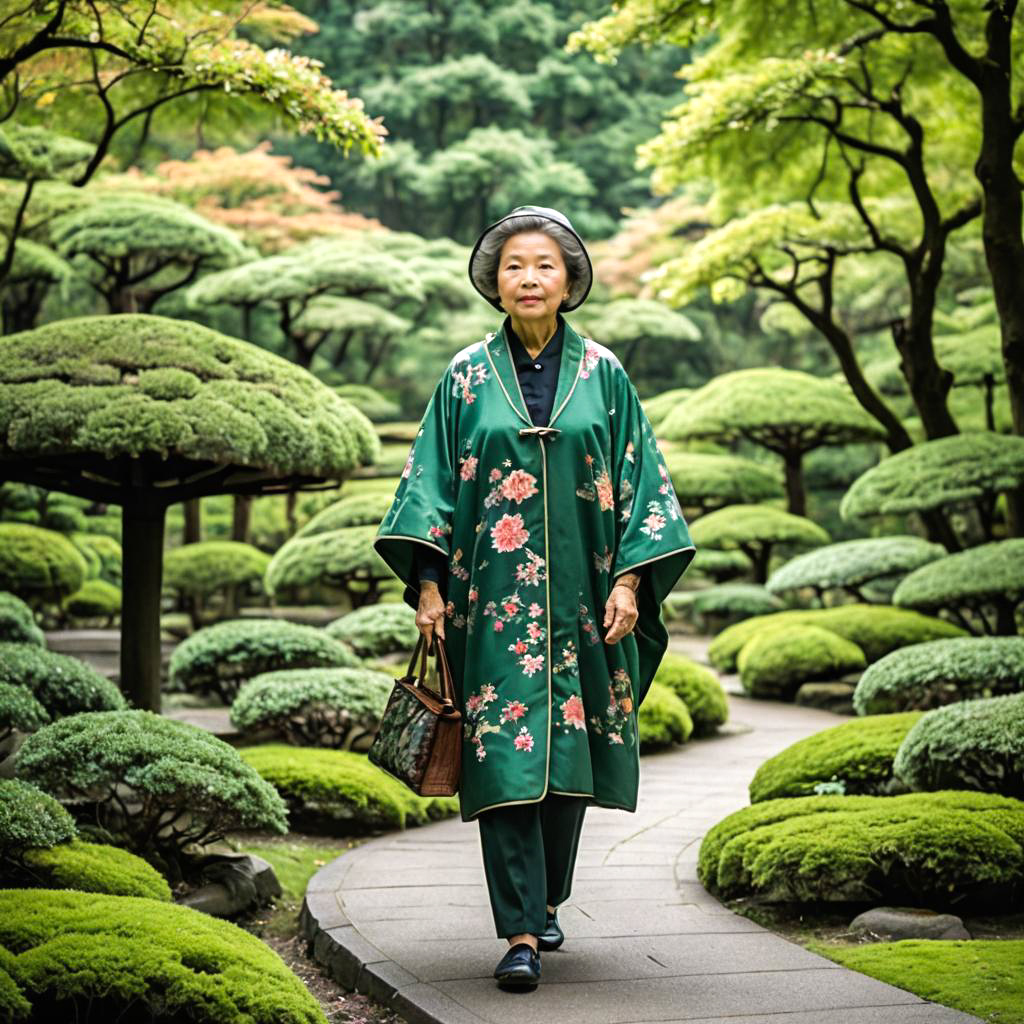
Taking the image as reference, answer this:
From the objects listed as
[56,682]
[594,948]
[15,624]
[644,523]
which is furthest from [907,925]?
[15,624]

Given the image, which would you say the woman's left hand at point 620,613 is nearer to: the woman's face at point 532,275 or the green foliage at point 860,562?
the woman's face at point 532,275

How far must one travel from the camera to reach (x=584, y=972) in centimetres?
317

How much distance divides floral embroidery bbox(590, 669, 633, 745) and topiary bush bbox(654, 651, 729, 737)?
5.49m

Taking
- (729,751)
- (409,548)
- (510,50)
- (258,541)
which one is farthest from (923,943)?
(510,50)

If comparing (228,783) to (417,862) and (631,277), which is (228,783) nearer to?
(417,862)

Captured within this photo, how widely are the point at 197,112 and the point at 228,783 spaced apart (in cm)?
717

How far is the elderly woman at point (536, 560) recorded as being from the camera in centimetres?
313

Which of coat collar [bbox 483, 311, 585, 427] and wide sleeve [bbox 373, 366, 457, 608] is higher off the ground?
coat collar [bbox 483, 311, 585, 427]

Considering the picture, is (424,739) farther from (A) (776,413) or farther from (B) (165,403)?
(A) (776,413)

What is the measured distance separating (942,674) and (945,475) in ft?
11.5

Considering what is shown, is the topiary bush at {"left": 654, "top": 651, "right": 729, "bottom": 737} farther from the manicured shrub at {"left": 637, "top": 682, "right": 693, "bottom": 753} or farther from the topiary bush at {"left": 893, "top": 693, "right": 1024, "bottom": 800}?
the topiary bush at {"left": 893, "top": 693, "right": 1024, "bottom": 800}

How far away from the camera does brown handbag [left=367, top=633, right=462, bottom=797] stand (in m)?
3.11

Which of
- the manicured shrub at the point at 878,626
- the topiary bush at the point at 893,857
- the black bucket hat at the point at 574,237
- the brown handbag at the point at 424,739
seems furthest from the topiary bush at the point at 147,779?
the manicured shrub at the point at 878,626

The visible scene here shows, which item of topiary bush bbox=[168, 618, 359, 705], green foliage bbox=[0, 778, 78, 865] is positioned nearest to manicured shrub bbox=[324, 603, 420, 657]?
topiary bush bbox=[168, 618, 359, 705]
